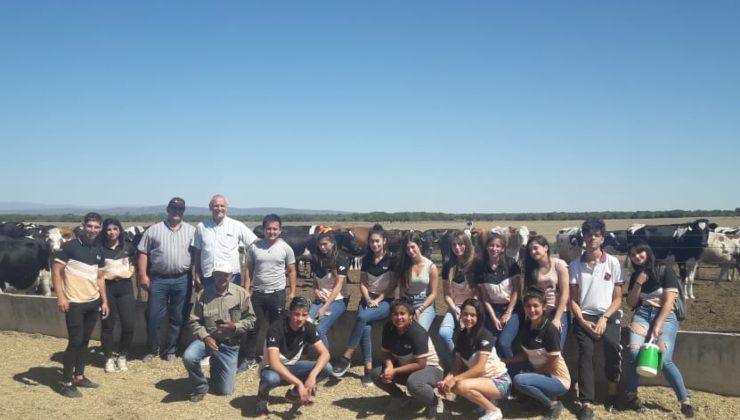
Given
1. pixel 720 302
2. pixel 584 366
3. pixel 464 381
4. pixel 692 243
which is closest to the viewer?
pixel 464 381

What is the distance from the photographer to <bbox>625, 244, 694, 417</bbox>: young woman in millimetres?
5656

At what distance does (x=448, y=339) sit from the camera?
624 centimetres

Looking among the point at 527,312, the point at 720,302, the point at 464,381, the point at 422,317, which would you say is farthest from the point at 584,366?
the point at 720,302

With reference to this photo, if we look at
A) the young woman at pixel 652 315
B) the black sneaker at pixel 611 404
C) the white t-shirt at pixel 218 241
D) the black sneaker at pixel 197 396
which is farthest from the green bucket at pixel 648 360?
the white t-shirt at pixel 218 241

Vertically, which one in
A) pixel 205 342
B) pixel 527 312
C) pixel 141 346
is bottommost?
pixel 141 346

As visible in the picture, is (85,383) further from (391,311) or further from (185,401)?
(391,311)

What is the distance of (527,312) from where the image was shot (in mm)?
5535

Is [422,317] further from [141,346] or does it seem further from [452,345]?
[141,346]

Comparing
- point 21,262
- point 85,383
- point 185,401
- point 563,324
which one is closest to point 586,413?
point 563,324

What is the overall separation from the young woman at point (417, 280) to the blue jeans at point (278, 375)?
1162 mm

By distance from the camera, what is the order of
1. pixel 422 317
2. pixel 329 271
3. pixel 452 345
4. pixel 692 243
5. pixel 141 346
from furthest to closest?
1. pixel 692 243
2. pixel 141 346
3. pixel 329 271
4. pixel 422 317
5. pixel 452 345

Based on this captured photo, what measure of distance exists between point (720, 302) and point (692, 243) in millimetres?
4166

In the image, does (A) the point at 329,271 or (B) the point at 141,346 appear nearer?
(A) the point at 329,271

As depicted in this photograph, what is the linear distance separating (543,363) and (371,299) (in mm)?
1985
